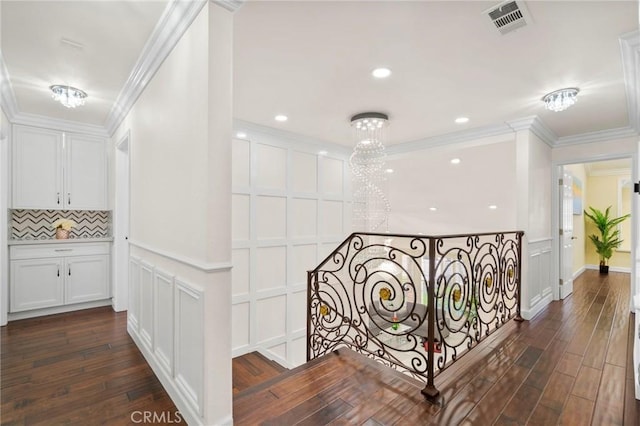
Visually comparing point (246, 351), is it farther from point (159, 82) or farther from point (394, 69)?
point (394, 69)

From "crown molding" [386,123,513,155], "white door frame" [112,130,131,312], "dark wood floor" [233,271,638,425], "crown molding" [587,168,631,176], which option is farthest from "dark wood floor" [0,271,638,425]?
"crown molding" [587,168,631,176]

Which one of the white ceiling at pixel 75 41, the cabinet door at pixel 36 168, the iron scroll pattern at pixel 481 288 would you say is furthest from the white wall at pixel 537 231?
the cabinet door at pixel 36 168

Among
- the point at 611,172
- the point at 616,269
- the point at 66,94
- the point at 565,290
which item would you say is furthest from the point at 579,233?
the point at 66,94

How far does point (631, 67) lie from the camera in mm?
2316

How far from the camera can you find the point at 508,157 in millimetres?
4359

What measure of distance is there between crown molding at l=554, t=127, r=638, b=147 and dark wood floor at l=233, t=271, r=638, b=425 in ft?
8.60

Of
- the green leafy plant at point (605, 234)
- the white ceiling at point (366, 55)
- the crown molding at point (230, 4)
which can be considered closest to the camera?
the crown molding at point (230, 4)

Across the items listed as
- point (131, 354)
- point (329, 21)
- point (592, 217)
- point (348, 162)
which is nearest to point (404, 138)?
point (348, 162)

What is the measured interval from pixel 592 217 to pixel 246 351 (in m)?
7.76

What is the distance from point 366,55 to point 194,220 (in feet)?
5.60

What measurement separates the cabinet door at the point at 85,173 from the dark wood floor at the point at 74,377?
165cm

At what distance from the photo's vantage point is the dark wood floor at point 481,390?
1.78 m

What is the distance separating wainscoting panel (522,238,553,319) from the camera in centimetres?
367

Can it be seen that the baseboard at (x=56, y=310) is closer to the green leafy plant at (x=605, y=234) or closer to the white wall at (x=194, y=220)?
the white wall at (x=194, y=220)
